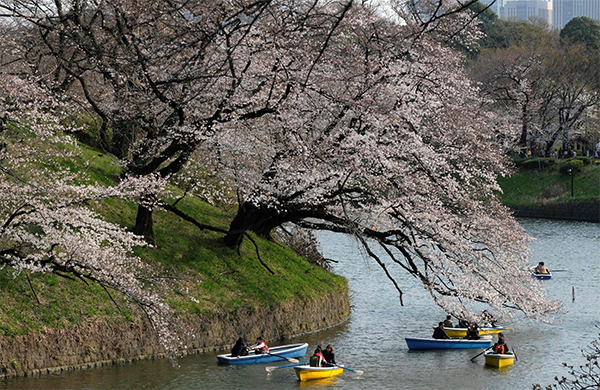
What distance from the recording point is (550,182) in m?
56.4

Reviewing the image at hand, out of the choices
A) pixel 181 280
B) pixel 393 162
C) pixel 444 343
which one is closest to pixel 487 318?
pixel 444 343

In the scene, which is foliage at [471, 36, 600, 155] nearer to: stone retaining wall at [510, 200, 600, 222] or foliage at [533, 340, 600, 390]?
stone retaining wall at [510, 200, 600, 222]

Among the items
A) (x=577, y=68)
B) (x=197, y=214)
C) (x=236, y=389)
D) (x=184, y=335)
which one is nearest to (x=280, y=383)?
(x=236, y=389)

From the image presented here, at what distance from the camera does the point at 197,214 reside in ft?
80.7

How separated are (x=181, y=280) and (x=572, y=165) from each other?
143 feet

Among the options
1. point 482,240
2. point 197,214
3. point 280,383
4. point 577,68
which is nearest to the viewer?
point 280,383

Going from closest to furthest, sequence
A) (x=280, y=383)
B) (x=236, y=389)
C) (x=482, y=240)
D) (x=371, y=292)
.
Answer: (x=236, y=389), (x=280, y=383), (x=482, y=240), (x=371, y=292)

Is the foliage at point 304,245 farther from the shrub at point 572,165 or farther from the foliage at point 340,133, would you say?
the shrub at point 572,165

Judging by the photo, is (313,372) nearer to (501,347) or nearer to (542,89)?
(501,347)

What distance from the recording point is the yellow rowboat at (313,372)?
17.3 meters

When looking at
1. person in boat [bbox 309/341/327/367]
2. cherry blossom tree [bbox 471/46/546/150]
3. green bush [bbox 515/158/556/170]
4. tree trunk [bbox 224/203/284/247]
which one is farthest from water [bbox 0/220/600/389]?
cherry blossom tree [bbox 471/46/546/150]

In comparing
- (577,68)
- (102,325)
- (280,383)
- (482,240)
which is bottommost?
(280,383)

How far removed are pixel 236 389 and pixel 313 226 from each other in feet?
22.3

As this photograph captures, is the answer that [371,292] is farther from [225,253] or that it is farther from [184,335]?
Result: [184,335]
